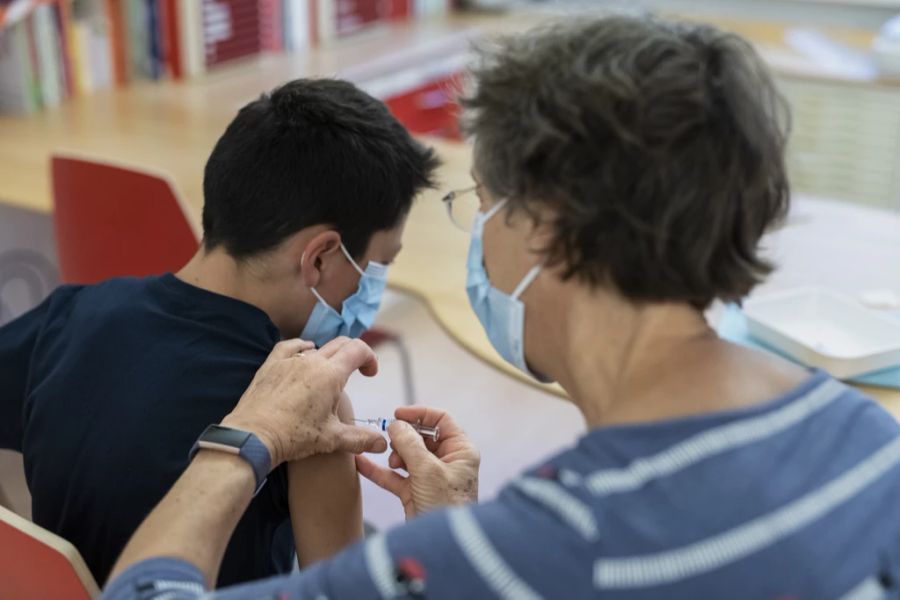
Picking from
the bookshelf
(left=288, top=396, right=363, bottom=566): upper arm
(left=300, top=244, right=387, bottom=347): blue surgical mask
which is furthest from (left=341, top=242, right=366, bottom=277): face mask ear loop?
the bookshelf

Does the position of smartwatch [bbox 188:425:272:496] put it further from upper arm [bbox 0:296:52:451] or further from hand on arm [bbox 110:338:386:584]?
upper arm [bbox 0:296:52:451]

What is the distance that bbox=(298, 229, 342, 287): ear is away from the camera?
1.48 meters

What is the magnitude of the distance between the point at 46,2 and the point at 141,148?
0.50 m

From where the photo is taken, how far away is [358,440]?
4.20 feet

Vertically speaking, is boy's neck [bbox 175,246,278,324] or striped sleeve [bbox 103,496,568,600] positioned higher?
striped sleeve [bbox 103,496,568,600]

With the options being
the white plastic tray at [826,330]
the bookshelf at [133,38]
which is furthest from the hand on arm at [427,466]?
the bookshelf at [133,38]

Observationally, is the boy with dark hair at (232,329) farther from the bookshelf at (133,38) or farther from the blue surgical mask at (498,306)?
the bookshelf at (133,38)

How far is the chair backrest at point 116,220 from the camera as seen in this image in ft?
6.82

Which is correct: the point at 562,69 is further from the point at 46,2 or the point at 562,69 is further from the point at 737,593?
the point at 46,2

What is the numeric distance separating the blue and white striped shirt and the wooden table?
809 millimetres

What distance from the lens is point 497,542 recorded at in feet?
2.83

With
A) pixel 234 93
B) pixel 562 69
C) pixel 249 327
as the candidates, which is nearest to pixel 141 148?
pixel 234 93

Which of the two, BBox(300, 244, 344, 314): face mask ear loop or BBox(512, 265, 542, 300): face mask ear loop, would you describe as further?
BBox(300, 244, 344, 314): face mask ear loop

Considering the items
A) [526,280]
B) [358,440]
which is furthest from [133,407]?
[526,280]
